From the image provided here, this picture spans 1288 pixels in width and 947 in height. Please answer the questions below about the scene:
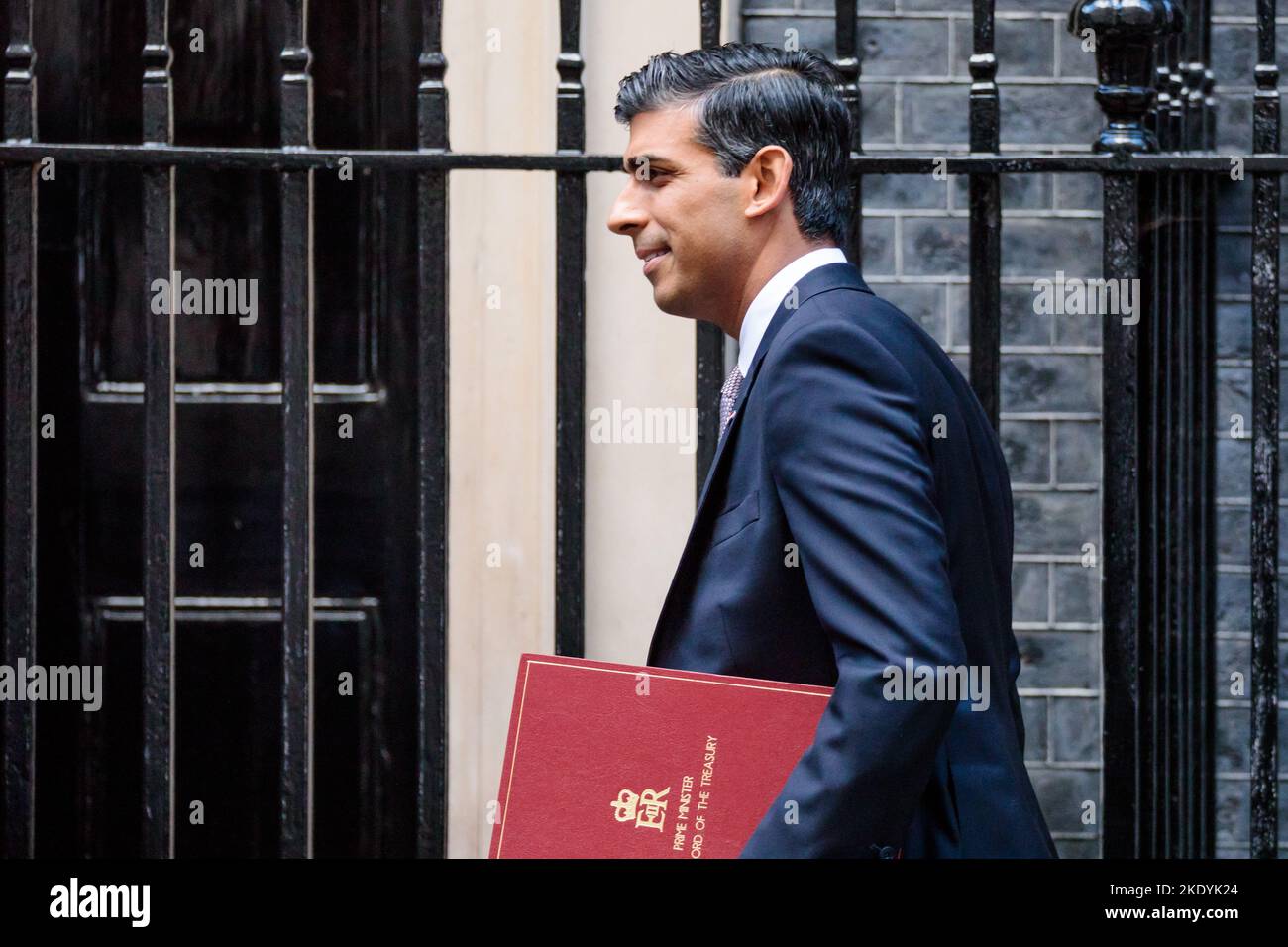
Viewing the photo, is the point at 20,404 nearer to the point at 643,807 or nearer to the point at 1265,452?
the point at 643,807

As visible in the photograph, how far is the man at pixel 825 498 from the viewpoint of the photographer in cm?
157

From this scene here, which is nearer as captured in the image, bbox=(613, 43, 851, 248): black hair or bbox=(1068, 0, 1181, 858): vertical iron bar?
bbox=(613, 43, 851, 248): black hair

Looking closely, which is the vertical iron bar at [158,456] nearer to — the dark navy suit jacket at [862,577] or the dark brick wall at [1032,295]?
the dark navy suit jacket at [862,577]

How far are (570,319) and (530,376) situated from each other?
1253 millimetres

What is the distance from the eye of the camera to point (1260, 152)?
7.88 feet

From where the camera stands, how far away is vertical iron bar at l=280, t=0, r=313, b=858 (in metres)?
2.37

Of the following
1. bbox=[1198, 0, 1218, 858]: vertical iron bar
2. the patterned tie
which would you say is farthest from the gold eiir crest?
bbox=[1198, 0, 1218, 858]: vertical iron bar

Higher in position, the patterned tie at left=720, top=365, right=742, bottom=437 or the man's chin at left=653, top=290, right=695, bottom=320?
the man's chin at left=653, top=290, right=695, bottom=320

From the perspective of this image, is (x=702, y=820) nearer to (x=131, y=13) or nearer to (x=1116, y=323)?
(x=1116, y=323)

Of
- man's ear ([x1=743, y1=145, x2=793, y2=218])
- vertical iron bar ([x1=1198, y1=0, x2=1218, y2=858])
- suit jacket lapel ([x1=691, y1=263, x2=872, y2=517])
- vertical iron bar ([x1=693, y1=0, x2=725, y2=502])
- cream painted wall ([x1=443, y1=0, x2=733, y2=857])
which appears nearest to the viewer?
Result: suit jacket lapel ([x1=691, y1=263, x2=872, y2=517])

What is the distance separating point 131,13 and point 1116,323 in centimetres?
265

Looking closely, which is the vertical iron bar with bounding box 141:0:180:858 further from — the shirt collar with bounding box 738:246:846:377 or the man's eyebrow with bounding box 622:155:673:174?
the shirt collar with bounding box 738:246:846:377

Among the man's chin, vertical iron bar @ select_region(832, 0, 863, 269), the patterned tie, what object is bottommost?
the patterned tie
